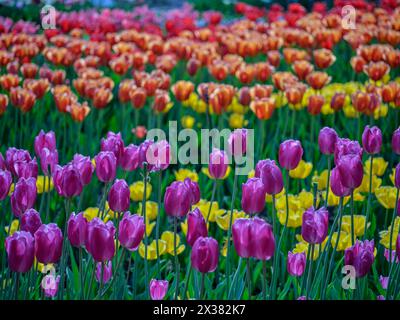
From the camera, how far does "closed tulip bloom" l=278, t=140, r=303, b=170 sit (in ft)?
4.91

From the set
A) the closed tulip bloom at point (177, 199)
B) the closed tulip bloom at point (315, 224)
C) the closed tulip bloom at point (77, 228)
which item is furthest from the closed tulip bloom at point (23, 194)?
the closed tulip bloom at point (315, 224)

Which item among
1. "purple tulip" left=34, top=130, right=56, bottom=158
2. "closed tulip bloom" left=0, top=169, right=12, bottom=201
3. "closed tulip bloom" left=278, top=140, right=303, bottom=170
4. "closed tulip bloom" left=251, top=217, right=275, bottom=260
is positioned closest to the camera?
"closed tulip bloom" left=251, top=217, right=275, bottom=260

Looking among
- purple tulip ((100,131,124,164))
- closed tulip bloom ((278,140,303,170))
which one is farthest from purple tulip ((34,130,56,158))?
closed tulip bloom ((278,140,303,170))

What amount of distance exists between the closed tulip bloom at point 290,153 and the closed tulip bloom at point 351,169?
0.49 feet

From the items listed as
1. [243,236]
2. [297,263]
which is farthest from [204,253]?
[297,263]

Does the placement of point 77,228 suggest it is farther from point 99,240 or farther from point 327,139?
point 327,139

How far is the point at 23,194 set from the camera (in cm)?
135

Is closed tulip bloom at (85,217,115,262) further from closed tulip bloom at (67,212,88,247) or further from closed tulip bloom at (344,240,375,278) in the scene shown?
closed tulip bloom at (344,240,375,278)

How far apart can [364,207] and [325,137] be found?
58 centimetres

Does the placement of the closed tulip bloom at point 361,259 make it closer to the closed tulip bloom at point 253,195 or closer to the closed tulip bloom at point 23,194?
the closed tulip bloom at point 253,195

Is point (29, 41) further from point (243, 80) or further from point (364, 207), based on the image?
point (364, 207)

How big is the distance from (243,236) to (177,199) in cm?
20

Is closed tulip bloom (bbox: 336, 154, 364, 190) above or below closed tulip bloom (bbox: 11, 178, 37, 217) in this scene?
above

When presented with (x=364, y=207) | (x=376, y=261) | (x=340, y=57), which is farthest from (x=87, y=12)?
(x=376, y=261)
